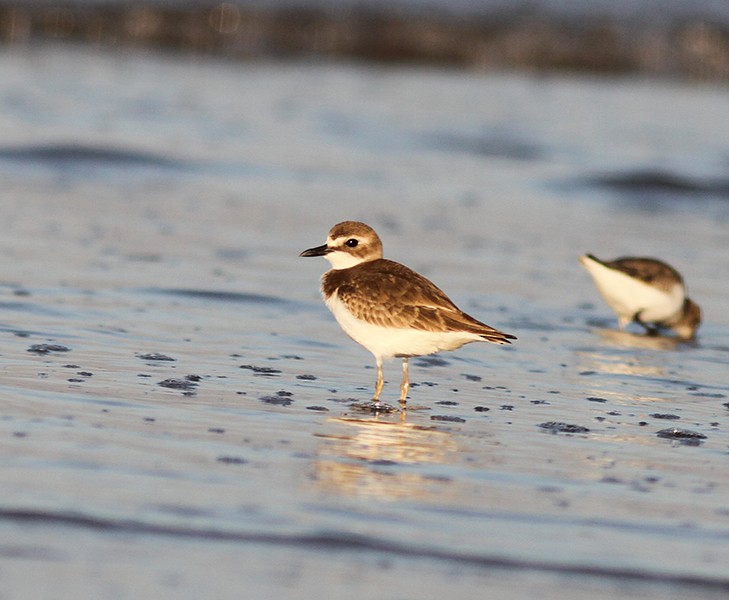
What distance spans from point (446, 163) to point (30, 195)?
5053 millimetres

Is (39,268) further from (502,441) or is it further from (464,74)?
(464,74)

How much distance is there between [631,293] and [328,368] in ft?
9.72

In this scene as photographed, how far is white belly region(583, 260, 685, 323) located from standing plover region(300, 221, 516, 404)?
2.69 m

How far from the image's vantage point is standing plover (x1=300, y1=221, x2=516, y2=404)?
7.04 m

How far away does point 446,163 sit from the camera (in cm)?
1516

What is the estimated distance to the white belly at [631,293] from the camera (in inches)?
385

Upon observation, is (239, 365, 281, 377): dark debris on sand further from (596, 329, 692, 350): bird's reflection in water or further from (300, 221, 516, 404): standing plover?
(596, 329, 692, 350): bird's reflection in water

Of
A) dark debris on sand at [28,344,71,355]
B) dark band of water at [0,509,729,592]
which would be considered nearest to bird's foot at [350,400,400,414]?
dark debris on sand at [28,344,71,355]

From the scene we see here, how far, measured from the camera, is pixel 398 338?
281 inches

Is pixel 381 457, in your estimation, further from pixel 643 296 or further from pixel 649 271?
pixel 649 271

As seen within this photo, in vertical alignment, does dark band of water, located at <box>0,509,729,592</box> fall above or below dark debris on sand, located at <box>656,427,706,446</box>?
below

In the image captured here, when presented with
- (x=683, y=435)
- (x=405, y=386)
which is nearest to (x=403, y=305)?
(x=405, y=386)

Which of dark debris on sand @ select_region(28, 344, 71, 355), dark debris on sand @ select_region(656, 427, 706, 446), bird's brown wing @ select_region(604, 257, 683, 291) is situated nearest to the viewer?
dark debris on sand @ select_region(656, 427, 706, 446)

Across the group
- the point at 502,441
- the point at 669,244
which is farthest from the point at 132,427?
the point at 669,244
